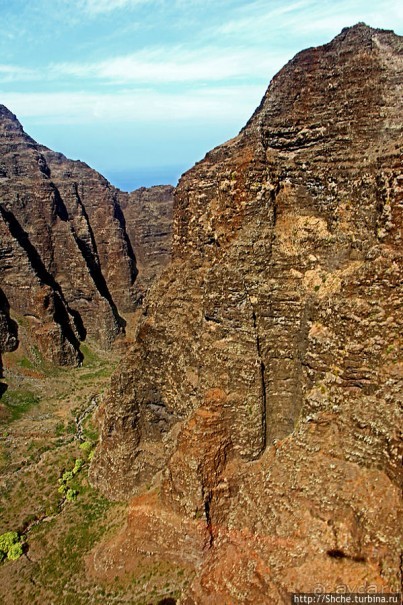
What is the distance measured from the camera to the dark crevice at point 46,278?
58.3m

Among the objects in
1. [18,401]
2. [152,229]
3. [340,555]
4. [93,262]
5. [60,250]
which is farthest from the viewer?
[152,229]

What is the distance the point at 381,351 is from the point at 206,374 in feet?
23.3

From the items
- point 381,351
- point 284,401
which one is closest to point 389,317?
point 381,351

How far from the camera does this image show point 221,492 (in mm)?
19031

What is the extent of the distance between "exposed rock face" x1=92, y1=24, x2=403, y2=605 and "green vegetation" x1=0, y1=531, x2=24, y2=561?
6.99m

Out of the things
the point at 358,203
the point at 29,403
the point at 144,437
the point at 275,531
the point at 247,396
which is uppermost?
the point at 358,203

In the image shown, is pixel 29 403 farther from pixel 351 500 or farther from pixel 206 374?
pixel 351 500

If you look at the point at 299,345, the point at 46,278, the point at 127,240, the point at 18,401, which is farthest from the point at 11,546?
the point at 127,240

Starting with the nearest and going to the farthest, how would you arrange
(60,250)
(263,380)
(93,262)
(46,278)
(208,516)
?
(263,380) < (208,516) < (46,278) < (60,250) < (93,262)

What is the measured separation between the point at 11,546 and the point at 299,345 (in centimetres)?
1711

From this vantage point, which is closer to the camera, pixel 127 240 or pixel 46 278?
pixel 46 278

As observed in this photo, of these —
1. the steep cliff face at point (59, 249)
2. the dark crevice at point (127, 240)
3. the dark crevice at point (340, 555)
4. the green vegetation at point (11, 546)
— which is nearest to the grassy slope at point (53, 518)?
Answer: the green vegetation at point (11, 546)

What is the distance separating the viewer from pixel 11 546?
74.6 feet

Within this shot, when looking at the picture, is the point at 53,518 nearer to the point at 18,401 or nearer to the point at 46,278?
the point at 18,401
